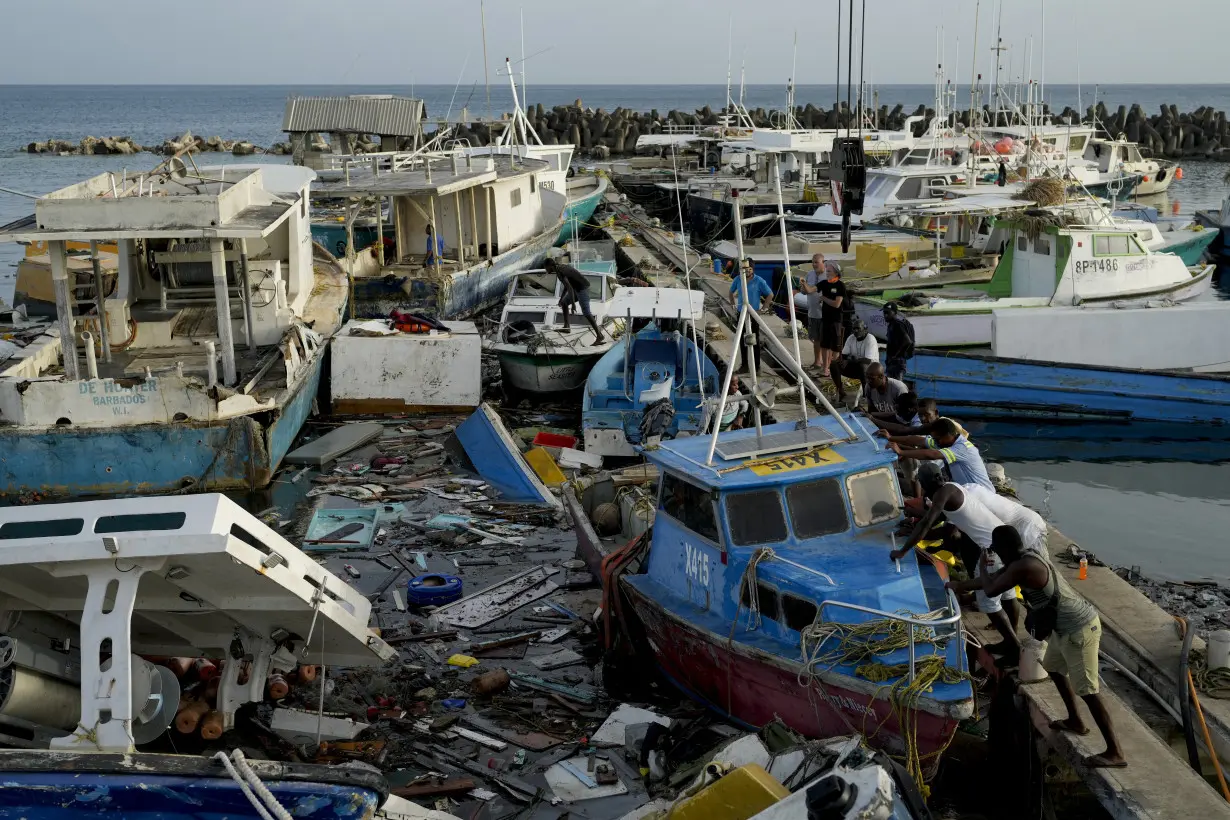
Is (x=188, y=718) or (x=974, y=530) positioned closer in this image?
(x=974, y=530)

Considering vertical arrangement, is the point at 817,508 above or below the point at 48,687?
above

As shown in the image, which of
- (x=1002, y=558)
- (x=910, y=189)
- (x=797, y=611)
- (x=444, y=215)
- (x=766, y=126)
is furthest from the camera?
(x=766, y=126)

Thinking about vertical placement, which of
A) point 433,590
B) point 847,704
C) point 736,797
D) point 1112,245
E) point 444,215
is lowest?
point 433,590

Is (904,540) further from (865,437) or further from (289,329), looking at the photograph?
(289,329)

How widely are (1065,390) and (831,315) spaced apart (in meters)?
4.67

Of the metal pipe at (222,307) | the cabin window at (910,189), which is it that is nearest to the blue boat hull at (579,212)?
the cabin window at (910,189)

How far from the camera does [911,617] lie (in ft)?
24.9

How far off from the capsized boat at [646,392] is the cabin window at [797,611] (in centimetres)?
594

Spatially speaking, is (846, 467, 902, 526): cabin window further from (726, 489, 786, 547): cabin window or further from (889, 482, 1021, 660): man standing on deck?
(726, 489, 786, 547): cabin window

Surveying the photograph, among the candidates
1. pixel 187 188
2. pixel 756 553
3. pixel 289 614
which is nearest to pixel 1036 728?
pixel 756 553

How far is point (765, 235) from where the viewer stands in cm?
2934

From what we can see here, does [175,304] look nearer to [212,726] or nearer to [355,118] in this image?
[212,726]

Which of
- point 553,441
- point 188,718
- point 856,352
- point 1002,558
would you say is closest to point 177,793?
point 188,718

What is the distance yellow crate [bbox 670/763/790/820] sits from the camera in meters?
6.05
